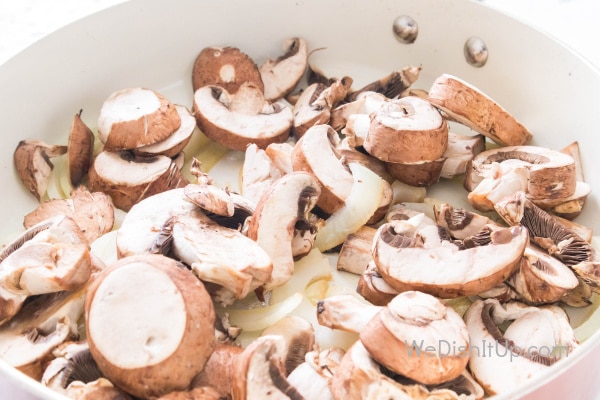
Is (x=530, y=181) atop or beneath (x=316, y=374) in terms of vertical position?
atop

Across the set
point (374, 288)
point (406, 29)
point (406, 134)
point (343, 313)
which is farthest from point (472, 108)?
point (343, 313)

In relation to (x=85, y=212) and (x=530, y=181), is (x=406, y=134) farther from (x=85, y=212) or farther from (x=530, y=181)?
(x=85, y=212)

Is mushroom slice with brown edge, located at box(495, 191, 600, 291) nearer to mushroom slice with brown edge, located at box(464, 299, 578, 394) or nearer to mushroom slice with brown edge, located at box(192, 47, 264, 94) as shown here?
mushroom slice with brown edge, located at box(464, 299, 578, 394)

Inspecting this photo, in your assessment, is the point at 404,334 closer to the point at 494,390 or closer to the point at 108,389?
the point at 494,390

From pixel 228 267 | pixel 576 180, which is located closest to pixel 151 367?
pixel 228 267

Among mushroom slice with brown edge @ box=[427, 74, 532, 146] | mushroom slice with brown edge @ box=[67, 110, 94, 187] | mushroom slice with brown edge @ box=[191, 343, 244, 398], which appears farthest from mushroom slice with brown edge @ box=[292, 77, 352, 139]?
mushroom slice with brown edge @ box=[191, 343, 244, 398]
